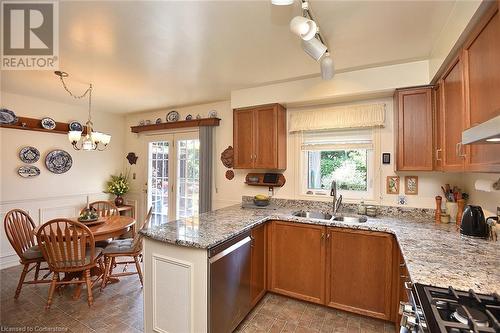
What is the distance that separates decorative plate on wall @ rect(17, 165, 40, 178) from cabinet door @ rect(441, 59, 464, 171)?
16.6 feet

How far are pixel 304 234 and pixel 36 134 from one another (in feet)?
13.6

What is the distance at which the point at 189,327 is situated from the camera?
1.68 m

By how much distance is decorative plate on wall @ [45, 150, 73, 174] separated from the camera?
3729mm

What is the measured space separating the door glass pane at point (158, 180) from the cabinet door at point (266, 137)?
202 cm

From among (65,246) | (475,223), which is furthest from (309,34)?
(65,246)

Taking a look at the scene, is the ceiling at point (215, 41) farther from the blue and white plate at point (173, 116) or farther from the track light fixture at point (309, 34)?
the blue and white plate at point (173, 116)

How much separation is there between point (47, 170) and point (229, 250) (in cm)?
357

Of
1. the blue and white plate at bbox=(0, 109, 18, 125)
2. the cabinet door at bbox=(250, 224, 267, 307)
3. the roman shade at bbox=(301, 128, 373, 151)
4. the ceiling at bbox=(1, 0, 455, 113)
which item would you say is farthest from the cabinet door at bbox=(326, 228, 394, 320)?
the blue and white plate at bbox=(0, 109, 18, 125)

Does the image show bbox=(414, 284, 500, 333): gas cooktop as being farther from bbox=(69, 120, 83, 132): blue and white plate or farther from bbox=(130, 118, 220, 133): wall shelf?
bbox=(69, 120, 83, 132): blue and white plate

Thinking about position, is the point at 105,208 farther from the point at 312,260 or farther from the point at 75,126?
the point at 312,260

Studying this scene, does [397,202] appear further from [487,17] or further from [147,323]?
[147,323]

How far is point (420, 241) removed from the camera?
5.72 ft

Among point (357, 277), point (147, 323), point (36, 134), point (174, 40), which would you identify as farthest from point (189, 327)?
point (36, 134)

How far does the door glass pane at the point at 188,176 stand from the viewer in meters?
4.02
